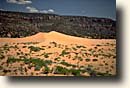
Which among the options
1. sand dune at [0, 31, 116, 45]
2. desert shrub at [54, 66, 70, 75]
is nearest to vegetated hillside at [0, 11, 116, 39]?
sand dune at [0, 31, 116, 45]

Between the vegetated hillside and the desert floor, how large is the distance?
0.05m

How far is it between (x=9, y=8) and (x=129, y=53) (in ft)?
3.86

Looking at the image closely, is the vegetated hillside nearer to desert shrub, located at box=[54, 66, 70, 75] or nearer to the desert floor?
the desert floor

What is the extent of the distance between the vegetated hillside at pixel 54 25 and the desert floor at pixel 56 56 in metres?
0.05

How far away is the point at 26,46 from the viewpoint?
2236 millimetres

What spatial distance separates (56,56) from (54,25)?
0.28m

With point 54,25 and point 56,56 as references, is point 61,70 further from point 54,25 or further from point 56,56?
point 54,25

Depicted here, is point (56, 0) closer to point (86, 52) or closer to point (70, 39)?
point (70, 39)


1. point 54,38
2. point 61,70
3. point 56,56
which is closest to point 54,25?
point 54,38

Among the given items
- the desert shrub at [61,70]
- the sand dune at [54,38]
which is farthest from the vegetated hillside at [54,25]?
the desert shrub at [61,70]

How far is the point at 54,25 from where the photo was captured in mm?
2252

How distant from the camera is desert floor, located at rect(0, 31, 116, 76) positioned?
7.23ft

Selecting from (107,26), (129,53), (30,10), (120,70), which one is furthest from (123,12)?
(30,10)

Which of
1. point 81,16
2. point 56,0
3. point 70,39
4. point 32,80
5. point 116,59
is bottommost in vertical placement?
point 32,80
